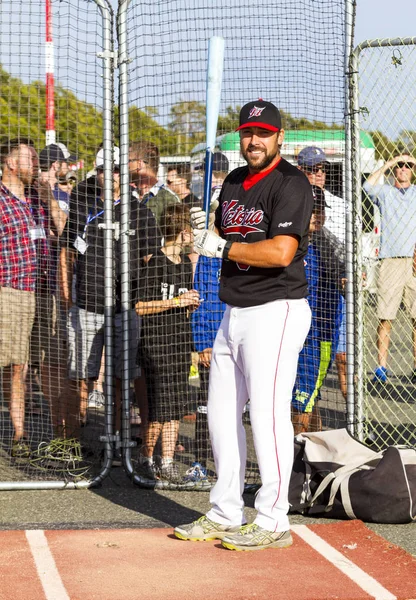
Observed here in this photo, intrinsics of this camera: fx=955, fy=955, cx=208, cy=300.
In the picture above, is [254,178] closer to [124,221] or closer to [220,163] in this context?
[124,221]

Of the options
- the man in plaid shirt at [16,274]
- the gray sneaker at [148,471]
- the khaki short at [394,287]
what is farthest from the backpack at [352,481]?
the khaki short at [394,287]

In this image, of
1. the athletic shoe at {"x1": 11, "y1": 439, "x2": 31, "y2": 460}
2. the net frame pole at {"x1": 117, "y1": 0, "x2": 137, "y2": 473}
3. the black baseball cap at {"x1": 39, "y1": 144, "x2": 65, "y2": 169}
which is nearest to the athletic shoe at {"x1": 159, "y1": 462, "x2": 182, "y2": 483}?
the net frame pole at {"x1": 117, "y1": 0, "x2": 137, "y2": 473}

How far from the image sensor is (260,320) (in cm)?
480

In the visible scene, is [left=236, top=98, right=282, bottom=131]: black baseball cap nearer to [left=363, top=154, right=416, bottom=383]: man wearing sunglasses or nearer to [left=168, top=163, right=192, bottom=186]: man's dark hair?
[left=168, top=163, right=192, bottom=186]: man's dark hair

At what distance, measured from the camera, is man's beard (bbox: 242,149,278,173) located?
4.89 m

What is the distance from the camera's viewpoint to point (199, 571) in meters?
4.55

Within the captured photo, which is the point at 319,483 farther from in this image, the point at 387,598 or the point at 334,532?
the point at 387,598

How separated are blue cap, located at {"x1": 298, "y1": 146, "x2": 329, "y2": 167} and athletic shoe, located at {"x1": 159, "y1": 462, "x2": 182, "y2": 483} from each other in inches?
89.9

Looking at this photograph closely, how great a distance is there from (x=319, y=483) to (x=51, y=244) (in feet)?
9.12

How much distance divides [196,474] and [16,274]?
198 centimetres

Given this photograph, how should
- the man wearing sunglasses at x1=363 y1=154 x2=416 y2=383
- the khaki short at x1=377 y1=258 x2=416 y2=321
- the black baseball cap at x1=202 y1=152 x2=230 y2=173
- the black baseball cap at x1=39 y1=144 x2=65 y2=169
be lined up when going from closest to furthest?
the black baseball cap at x1=39 y1=144 x2=65 y2=169, the black baseball cap at x1=202 y1=152 x2=230 y2=173, the man wearing sunglasses at x1=363 y1=154 x2=416 y2=383, the khaki short at x1=377 y1=258 x2=416 y2=321

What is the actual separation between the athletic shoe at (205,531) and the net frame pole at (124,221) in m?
1.29

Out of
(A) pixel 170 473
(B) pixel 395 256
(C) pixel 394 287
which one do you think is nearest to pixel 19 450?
(A) pixel 170 473

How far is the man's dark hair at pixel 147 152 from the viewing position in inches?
261
